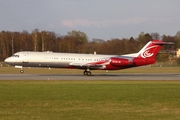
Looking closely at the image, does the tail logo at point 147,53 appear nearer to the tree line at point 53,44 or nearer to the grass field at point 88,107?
the grass field at point 88,107

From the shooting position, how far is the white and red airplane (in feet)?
149

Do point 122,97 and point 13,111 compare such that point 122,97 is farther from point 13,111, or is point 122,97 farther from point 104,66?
point 104,66

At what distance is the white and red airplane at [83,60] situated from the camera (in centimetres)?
4553

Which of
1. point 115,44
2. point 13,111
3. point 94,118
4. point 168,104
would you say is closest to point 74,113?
point 94,118

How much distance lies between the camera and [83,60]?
1829 inches

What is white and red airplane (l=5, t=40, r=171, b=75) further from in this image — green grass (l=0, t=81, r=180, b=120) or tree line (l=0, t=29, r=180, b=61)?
tree line (l=0, t=29, r=180, b=61)

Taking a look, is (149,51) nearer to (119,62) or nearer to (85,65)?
(119,62)

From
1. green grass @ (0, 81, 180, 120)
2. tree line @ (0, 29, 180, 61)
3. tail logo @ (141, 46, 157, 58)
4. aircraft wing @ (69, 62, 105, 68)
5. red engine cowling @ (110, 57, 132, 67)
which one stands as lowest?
green grass @ (0, 81, 180, 120)

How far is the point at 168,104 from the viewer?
1798 centimetres

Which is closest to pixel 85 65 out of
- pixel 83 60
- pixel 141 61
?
pixel 83 60

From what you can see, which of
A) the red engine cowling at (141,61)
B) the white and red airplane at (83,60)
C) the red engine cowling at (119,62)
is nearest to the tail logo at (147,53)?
the white and red airplane at (83,60)

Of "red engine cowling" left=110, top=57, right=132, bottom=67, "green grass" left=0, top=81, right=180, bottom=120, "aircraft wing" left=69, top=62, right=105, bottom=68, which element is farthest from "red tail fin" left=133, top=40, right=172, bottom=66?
"green grass" left=0, top=81, right=180, bottom=120

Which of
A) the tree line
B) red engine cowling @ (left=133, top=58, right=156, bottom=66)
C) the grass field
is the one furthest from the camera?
the tree line

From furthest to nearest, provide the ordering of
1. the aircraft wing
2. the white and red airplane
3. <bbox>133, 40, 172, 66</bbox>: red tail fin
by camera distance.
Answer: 1. <bbox>133, 40, 172, 66</bbox>: red tail fin
2. the aircraft wing
3. the white and red airplane
